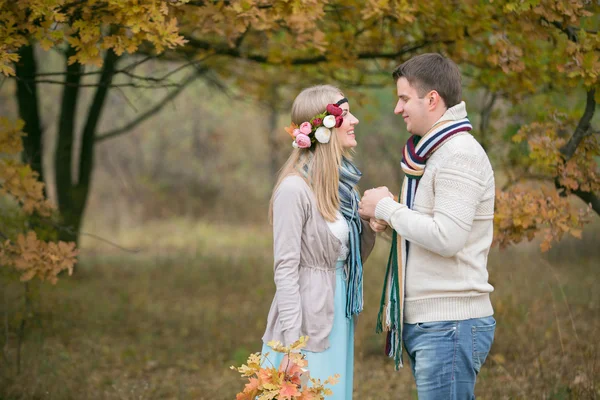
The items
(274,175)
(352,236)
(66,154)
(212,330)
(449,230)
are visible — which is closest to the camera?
(449,230)

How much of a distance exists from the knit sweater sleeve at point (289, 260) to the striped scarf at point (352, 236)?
273mm

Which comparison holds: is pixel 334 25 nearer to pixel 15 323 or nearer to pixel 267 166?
pixel 15 323

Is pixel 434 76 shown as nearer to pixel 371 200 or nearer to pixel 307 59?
pixel 371 200

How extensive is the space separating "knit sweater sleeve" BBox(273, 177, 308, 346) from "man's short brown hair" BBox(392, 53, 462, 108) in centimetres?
67

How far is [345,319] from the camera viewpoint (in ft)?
9.65

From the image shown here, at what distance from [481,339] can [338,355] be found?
0.63 metres

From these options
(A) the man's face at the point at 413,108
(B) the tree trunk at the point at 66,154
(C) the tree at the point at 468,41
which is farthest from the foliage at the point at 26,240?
(B) the tree trunk at the point at 66,154

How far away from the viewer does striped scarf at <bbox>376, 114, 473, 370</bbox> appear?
2605 millimetres

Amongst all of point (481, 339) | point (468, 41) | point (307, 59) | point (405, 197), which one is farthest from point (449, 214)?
point (307, 59)

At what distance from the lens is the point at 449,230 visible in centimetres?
247

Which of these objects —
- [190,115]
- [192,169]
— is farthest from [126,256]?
[190,115]

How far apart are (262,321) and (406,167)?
5.11 metres

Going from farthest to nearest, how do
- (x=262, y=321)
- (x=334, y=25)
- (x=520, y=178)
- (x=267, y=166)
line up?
(x=267, y=166), (x=262, y=321), (x=334, y=25), (x=520, y=178)

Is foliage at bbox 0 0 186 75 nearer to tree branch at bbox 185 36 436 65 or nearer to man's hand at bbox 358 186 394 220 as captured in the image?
man's hand at bbox 358 186 394 220
